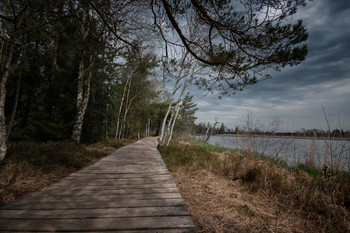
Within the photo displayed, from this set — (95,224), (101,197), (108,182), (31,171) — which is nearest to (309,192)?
(95,224)

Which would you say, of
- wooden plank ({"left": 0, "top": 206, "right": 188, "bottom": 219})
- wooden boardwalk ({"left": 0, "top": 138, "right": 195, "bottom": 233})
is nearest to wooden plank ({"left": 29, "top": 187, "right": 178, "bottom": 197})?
wooden boardwalk ({"left": 0, "top": 138, "right": 195, "bottom": 233})

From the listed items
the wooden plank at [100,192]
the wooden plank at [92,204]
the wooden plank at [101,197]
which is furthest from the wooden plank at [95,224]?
the wooden plank at [100,192]

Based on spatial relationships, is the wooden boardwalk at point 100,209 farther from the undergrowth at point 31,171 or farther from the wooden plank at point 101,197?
the undergrowth at point 31,171

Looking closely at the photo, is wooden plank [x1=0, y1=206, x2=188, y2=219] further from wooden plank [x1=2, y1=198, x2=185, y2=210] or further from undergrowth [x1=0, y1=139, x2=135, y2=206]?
undergrowth [x1=0, y1=139, x2=135, y2=206]

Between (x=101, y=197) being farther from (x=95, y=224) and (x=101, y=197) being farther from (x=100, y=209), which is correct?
(x=95, y=224)

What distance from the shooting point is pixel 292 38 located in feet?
8.63

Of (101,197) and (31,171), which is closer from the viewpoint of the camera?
(101,197)

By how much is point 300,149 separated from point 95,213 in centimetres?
607

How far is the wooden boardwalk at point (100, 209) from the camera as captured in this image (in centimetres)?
126

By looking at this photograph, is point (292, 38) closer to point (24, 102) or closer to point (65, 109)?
point (65, 109)

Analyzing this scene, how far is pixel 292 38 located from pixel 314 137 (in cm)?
377

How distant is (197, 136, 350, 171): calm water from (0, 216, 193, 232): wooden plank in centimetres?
423

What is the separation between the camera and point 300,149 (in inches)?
176

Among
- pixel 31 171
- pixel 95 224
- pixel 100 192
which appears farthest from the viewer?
pixel 31 171
